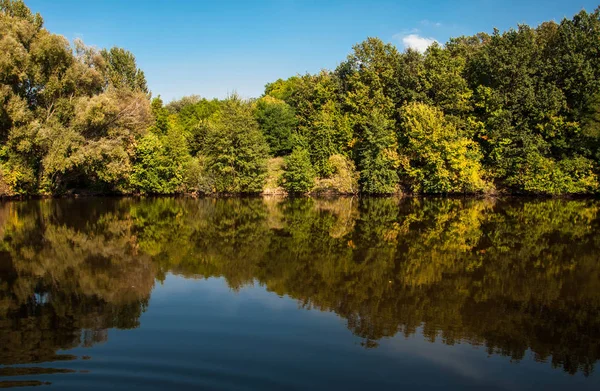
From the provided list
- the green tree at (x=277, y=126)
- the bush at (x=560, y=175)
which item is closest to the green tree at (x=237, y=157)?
the green tree at (x=277, y=126)

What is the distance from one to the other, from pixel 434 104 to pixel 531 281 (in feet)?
114

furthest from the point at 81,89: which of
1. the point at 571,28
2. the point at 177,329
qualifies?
the point at 571,28

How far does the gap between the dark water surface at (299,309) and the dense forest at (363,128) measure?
61.6 feet

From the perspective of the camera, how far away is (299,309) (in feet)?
32.3

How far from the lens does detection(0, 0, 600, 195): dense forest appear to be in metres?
34.7

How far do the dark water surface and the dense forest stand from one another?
61.6 ft

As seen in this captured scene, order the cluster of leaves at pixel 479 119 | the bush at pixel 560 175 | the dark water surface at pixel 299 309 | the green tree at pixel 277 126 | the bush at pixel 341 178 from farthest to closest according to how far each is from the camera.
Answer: the green tree at pixel 277 126 < the bush at pixel 341 178 < the cluster of leaves at pixel 479 119 < the bush at pixel 560 175 < the dark water surface at pixel 299 309

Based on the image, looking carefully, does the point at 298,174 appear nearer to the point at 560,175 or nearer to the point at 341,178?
the point at 341,178

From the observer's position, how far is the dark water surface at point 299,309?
6805 millimetres

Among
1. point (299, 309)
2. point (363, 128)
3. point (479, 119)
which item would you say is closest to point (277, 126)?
point (363, 128)

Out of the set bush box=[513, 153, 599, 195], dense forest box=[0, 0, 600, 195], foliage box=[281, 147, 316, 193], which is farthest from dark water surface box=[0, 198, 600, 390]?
foliage box=[281, 147, 316, 193]

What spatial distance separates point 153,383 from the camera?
6.35 metres

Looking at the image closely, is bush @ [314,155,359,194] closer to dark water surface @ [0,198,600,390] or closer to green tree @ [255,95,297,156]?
green tree @ [255,95,297,156]

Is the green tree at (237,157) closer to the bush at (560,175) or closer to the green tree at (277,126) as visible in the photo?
the green tree at (277,126)
